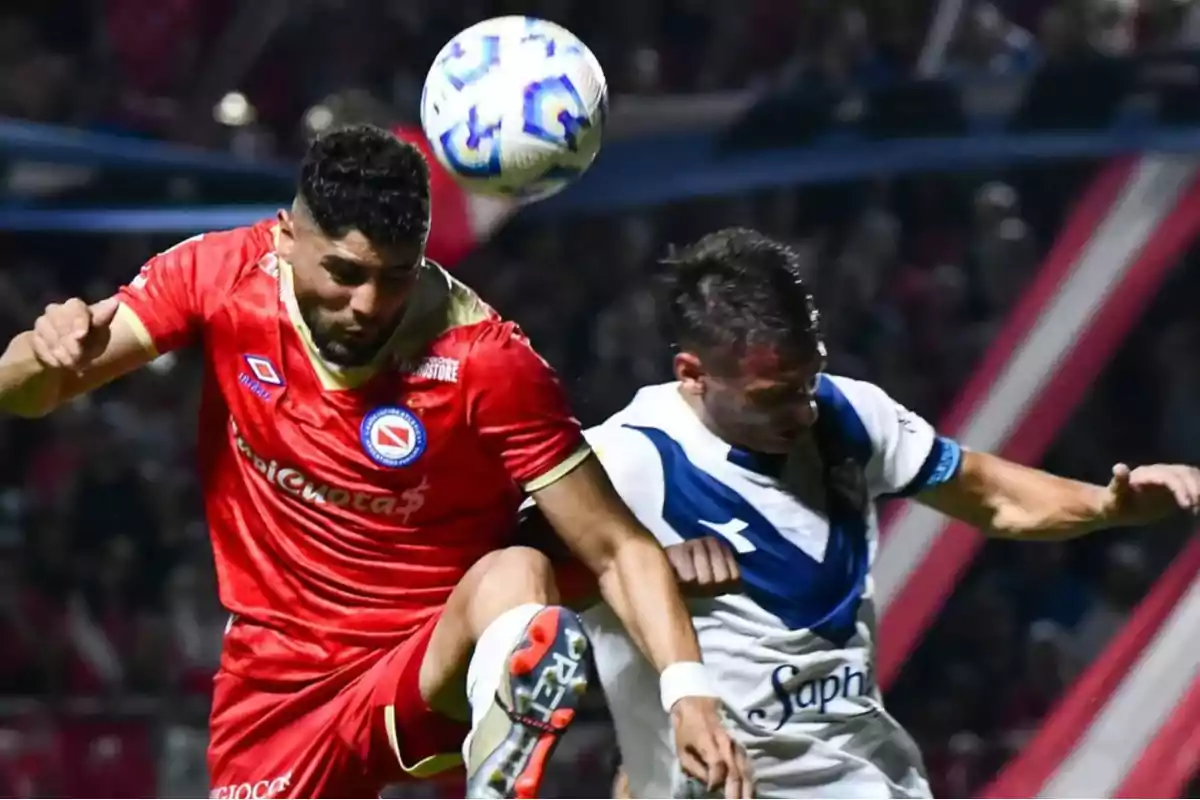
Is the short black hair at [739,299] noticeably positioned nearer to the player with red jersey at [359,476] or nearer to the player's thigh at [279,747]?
the player with red jersey at [359,476]

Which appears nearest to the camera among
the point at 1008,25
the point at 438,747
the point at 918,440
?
Result: the point at 438,747

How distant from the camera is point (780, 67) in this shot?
7246 mm

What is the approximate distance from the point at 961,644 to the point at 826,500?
111 inches

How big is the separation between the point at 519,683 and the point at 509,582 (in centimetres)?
23

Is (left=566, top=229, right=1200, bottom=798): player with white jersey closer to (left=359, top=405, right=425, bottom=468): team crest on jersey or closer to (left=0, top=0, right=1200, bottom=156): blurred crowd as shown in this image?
(left=359, top=405, right=425, bottom=468): team crest on jersey

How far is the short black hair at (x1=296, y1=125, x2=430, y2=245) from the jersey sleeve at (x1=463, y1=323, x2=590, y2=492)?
0.75 feet

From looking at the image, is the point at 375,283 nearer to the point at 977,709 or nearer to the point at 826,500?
the point at 826,500

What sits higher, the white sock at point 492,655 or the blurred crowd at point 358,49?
the blurred crowd at point 358,49

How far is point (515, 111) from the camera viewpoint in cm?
330

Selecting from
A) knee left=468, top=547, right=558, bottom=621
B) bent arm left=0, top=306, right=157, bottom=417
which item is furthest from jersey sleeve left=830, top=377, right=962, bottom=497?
bent arm left=0, top=306, right=157, bottom=417

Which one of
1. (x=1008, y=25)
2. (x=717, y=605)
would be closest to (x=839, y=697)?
(x=717, y=605)

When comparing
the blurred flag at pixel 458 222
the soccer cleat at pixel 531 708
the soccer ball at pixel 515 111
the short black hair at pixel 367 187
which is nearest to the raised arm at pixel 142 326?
the short black hair at pixel 367 187

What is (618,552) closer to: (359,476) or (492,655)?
(492,655)

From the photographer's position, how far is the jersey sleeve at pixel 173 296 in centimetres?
317
